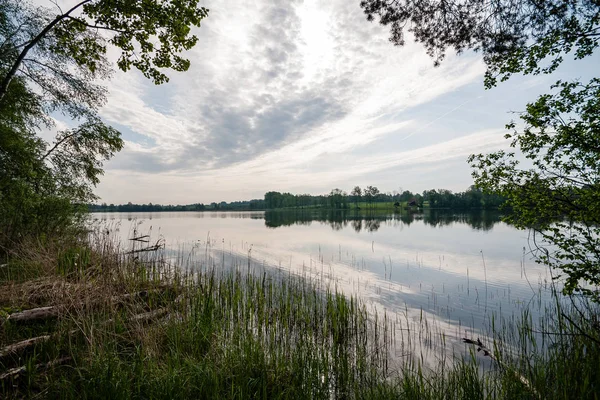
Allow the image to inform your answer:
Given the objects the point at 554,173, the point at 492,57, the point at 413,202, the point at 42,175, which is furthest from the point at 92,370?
the point at 413,202

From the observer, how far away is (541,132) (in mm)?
5293

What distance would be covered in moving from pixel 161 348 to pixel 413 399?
456 cm

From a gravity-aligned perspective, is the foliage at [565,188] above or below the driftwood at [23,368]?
above

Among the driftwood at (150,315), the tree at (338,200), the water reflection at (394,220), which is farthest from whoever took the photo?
the tree at (338,200)

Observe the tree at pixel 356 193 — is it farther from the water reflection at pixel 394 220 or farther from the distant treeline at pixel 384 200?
the water reflection at pixel 394 220

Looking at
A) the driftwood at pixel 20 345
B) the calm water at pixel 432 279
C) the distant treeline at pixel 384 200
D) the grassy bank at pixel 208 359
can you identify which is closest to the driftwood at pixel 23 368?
the grassy bank at pixel 208 359

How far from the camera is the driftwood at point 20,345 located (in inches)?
146

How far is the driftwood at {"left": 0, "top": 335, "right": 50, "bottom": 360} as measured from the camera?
12.2 feet

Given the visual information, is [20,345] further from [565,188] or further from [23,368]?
[565,188]

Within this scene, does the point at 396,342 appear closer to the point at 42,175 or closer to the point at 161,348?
the point at 161,348

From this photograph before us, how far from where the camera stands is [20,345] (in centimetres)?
396

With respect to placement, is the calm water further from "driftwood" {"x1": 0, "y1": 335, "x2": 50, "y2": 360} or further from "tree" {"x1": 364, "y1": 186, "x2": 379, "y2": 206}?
"tree" {"x1": 364, "y1": 186, "x2": 379, "y2": 206}

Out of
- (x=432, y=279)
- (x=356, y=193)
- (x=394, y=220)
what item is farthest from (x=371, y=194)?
(x=432, y=279)

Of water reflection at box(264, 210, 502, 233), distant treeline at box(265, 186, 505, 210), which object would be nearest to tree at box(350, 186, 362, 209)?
distant treeline at box(265, 186, 505, 210)
